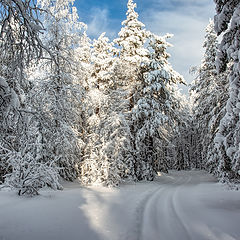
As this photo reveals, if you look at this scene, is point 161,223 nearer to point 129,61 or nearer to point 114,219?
point 114,219

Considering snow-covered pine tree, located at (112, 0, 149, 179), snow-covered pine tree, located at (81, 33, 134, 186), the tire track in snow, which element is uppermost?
snow-covered pine tree, located at (112, 0, 149, 179)

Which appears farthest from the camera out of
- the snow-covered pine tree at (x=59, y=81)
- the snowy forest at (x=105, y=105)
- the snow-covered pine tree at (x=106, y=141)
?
the snow-covered pine tree at (x=106, y=141)

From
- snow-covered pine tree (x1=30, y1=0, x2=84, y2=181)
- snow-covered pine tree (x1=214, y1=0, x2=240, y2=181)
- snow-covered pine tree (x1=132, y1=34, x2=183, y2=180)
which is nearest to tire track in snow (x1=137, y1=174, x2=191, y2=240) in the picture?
snow-covered pine tree (x1=214, y1=0, x2=240, y2=181)

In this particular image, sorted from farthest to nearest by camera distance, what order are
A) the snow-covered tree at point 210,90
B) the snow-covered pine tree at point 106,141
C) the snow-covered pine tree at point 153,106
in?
the snow-covered pine tree at point 153,106
the snow-covered tree at point 210,90
the snow-covered pine tree at point 106,141

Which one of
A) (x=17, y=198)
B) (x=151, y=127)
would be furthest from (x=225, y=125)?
(x=151, y=127)

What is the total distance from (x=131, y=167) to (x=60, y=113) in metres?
7.02

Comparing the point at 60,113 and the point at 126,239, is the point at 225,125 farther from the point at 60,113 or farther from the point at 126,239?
the point at 60,113

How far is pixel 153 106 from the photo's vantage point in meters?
19.0

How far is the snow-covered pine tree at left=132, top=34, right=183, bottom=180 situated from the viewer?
61.4 feet

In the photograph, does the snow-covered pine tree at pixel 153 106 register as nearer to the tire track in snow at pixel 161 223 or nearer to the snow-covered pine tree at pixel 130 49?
the snow-covered pine tree at pixel 130 49

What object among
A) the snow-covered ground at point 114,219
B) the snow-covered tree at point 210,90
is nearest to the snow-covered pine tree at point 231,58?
the snow-covered ground at point 114,219

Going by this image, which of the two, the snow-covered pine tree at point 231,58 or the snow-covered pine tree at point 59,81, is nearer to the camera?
the snow-covered pine tree at point 231,58

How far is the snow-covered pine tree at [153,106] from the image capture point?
736 inches

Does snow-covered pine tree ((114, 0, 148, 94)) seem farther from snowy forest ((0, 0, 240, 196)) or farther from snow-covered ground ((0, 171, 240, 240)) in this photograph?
snow-covered ground ((0, 171, 240, 240))
